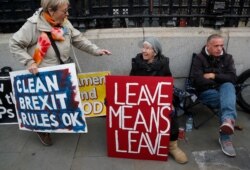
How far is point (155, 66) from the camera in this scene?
11.7ft

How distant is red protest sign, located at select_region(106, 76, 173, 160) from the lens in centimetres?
316

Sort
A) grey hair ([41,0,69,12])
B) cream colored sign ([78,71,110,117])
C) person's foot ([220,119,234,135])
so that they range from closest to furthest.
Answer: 1. grey hair ([41,0,69,12])
2. person's foot ([220,119,234,135])
3. cream colored sign ([78,71,110,117])

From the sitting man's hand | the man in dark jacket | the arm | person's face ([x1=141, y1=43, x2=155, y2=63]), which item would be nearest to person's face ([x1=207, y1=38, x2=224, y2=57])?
the man in dark jacket

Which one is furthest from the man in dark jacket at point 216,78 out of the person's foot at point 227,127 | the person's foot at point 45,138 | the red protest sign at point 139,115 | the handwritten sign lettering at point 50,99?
the person's foot at point 45,138

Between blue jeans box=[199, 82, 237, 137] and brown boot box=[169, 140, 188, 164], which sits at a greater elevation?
blue jeans box=[199, 82, 237, 137]

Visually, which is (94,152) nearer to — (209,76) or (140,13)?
(209,76)

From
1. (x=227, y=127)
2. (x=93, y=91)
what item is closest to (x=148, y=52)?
(x=93, y=91)

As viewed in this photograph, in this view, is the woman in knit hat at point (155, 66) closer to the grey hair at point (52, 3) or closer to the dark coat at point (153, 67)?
the dark coat at point (153, 67)

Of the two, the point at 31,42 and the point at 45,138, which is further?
the point at 45,138

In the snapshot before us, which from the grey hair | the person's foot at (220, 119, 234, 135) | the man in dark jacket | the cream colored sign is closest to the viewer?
the grey hair

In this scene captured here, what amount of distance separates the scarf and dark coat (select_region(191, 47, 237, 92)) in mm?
1746

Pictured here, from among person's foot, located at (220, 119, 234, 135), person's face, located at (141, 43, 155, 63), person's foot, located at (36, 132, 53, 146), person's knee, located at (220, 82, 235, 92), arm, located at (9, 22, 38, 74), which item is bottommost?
person's foot, located at (36, 132, 53, 146)

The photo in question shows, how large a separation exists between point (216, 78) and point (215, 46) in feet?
1.32

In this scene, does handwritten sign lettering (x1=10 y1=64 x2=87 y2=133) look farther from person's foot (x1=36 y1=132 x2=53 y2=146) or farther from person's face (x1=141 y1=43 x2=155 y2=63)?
person's face (x1=141 y1=43 x2=155 y2=63)
